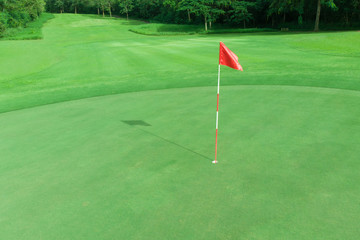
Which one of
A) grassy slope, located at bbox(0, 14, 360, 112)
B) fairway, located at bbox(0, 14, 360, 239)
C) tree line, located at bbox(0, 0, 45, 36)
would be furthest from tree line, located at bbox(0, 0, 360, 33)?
fairway, located at bbox(0, 14, 360, 239)

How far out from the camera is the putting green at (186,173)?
Answer: 410 centimetres

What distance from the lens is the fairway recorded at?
414 cm

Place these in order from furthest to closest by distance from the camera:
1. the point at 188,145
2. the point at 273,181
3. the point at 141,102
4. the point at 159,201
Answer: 1. the point at 141,102
2. the point at 188,145
3. the point at 273,181
4. the point at 159,201

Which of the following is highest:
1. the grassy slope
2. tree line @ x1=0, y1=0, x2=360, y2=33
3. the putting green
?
tree line @ x1=0, y1=0, x2=360, y2=33

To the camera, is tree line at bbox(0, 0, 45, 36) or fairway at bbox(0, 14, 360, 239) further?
tree line at bbox(0, 0, 45, 36)

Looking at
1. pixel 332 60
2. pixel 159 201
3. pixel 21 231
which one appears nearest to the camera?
pixel 21 231

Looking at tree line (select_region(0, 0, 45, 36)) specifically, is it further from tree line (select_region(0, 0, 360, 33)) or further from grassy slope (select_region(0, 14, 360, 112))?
grassy slope (select_region(0, 14, 360, 112))

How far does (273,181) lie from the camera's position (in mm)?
5062

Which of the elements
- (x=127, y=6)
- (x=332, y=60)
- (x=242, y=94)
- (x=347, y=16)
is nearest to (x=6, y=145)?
(x=242, y=94)

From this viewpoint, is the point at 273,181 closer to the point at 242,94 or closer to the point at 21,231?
the point at 21,231

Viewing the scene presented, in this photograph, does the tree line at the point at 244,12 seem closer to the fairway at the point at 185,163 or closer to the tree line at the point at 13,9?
the tree line at the point at 13,9

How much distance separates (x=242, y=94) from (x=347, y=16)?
4626cm

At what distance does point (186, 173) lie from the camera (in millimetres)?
5520

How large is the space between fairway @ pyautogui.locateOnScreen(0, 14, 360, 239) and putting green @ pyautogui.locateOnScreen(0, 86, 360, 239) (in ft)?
0.07
